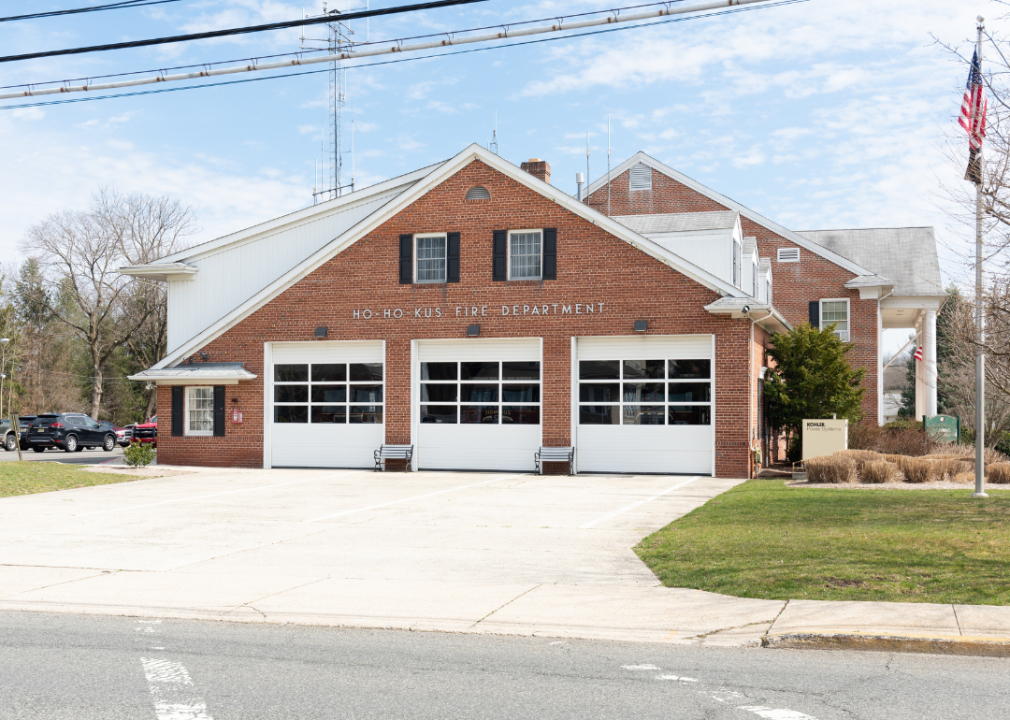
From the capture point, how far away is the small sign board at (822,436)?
23156mm

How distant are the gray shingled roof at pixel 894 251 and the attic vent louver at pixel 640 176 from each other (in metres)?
6.90

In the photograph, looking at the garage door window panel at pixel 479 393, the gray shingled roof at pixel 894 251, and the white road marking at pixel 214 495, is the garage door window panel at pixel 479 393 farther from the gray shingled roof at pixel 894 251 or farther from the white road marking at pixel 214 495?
the gray shingled roof at pixel 894 251

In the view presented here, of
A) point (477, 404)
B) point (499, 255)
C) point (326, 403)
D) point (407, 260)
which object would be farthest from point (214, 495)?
point (499, 255)

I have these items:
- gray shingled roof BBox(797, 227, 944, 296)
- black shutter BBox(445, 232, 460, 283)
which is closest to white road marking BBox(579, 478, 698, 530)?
black shutter BBox(445, 232, 460, 283)

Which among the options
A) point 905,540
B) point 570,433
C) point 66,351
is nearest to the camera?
point 905,540

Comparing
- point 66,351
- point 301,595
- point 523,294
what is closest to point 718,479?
point 523,294

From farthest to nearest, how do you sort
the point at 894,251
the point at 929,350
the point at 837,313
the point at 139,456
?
the point at 894,251, the point at 929,350, the point at 837,313, the point at 139,456

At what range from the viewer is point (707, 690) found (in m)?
6.30

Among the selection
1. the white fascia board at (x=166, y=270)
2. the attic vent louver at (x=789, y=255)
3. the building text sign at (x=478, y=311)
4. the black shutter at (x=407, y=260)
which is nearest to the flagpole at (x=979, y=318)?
the building text sign at (x=478, y=311)

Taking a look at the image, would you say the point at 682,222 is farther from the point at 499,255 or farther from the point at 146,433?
the point at 146,433

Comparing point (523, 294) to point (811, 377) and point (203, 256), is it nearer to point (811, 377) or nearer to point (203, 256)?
point (811, 377)

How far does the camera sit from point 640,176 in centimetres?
3784

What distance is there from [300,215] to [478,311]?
6917 millimetres

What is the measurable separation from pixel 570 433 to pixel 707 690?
1806 cm
